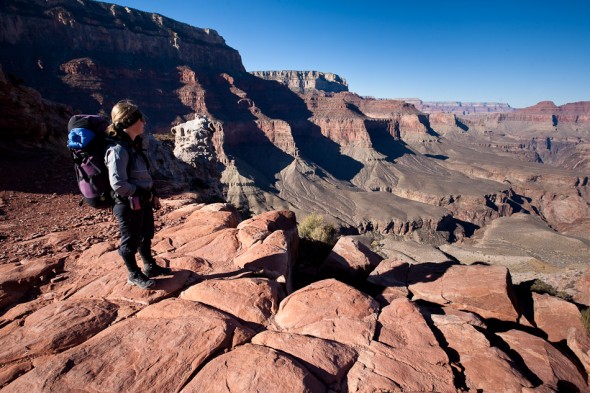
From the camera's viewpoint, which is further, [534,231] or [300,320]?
[534,231]

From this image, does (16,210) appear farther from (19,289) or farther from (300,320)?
(300,320)

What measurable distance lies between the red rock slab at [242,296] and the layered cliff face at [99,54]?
58.3 metres

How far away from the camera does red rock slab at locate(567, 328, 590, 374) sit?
447 cm

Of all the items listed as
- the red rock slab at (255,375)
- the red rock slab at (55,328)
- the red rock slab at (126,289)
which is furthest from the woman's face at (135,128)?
the red rock slab at (255,375)

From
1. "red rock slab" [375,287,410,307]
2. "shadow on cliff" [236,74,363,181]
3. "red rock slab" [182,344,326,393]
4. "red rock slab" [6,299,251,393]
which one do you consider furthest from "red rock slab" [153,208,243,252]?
"shadow on cliff" [236,74,363,181]

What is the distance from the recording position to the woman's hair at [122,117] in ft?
12.2

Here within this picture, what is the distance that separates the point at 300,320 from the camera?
160 inches

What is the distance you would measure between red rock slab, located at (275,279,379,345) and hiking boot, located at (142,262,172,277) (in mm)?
1906

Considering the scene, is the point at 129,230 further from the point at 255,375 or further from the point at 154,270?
the point at 255,375

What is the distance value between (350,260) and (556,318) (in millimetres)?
4026

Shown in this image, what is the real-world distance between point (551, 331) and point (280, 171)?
250 feet

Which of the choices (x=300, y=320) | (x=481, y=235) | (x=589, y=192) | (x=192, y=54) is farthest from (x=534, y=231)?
(x=192, y=54)

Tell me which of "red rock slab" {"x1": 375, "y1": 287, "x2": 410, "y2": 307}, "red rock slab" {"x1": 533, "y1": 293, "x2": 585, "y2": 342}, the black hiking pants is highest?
the black hiking pants

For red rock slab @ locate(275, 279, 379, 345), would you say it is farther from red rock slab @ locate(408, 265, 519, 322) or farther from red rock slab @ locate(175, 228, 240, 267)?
red rock slab @ locate(408, 265, 519, 322)
